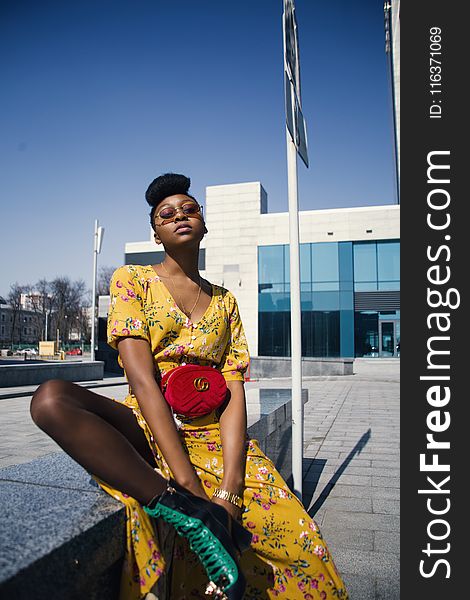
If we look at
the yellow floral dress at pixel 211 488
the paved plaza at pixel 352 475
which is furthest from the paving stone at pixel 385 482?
the yellow floral dress at pixel 211 488

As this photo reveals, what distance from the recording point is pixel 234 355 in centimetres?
231

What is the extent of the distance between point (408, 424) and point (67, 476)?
161 cm

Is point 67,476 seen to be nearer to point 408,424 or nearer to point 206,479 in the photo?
point 206,479

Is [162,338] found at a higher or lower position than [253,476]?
higher

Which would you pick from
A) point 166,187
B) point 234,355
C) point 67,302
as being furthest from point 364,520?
point 67,302

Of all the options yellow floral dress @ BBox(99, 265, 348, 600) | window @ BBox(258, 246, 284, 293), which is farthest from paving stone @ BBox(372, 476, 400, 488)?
window @ BBox(258, 246, 284, 293)

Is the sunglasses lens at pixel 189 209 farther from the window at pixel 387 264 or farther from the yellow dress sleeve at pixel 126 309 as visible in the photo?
the window at pixel 387 264

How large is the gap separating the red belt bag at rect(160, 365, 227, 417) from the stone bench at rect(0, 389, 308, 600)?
1.38 feet

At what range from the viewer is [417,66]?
284cm

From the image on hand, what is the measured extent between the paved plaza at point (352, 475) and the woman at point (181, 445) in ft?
4.01

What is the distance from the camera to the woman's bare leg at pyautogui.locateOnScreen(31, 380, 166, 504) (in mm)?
1494

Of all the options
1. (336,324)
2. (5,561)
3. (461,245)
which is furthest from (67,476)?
(336,324)

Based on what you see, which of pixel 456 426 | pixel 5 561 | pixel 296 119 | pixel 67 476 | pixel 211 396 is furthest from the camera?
pixel 296 119

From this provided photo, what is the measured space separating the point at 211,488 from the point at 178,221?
113 centimetres
